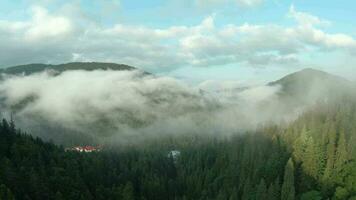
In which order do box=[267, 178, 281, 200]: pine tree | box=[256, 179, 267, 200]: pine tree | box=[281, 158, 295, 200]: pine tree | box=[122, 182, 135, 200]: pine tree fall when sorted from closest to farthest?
box=[281, 158, 295, 200]: pine tree, box=[267, 178, 281, 200]: pine tree, box=[256, 179, 267, 200]: pine tree, box=[122, 182, 135, 200]: pine tree

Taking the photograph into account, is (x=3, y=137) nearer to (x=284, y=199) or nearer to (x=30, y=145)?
(x=30, y=145)

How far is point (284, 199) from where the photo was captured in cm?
16700

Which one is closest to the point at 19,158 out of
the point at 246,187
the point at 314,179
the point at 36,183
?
the point at 36,183

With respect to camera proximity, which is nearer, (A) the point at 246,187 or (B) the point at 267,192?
(B) the point at 267,192

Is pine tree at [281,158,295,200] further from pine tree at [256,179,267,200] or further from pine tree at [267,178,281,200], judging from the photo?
pine tree at [256,179,267,200]

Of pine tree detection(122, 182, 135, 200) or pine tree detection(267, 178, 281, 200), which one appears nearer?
pine tree detection(267, 178, 281, 200)

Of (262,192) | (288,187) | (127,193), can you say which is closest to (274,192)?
(262,192)

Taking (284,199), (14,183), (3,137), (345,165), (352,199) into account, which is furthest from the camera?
(3,137)

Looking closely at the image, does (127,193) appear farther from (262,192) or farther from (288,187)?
(288,187)

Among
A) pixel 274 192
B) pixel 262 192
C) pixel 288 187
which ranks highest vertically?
pixel 288 187

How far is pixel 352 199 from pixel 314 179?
28.6 metres

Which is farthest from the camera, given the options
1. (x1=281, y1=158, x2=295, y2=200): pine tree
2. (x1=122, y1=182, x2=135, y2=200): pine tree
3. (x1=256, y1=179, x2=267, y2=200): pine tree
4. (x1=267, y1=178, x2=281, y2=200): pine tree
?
(x1=122, y1=182, x2=135, y2=200): pine tree

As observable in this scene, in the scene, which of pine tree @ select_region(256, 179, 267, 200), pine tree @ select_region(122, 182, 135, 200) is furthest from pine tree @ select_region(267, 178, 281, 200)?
pine tree @ select_region(122, 182, 135, 200)

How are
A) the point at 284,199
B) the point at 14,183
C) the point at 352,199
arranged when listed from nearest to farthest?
the point at 14,183 < the point at 352,199 < the point at 284,199
